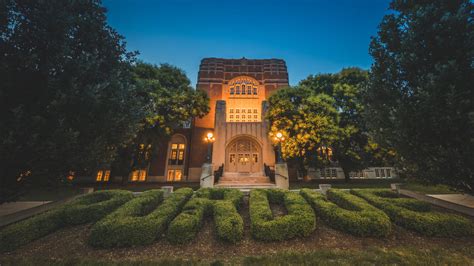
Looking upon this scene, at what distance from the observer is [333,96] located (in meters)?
15.6

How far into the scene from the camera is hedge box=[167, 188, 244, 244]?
16.8 feet

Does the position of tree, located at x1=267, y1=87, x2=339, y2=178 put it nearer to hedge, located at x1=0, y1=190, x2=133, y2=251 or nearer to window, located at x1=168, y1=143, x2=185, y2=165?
hedge, located at x1=0, y1=190, x2=133, y2=251

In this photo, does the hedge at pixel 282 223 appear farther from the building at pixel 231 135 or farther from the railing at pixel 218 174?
the building at pixel 231 135

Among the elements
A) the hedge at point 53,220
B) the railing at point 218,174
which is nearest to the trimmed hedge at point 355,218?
the hedge at point 53,220

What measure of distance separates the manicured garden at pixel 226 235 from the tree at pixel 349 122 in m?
8.11

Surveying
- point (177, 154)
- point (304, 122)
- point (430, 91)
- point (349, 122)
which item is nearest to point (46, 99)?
point (430, 91)

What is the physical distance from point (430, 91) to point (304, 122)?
9.42m

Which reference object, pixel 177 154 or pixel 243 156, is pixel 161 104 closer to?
pixel 177 154

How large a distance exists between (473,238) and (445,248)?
1.32 metres

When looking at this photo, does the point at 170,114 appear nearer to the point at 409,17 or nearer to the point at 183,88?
the point at 183,88

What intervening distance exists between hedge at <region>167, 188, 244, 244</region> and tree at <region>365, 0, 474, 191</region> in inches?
253

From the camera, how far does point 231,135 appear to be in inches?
744

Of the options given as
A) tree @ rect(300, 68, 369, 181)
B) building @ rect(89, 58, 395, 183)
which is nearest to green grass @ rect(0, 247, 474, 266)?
tree @ rect(300, 68, 369, 181)

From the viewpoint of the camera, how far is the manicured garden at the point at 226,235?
183 inches
